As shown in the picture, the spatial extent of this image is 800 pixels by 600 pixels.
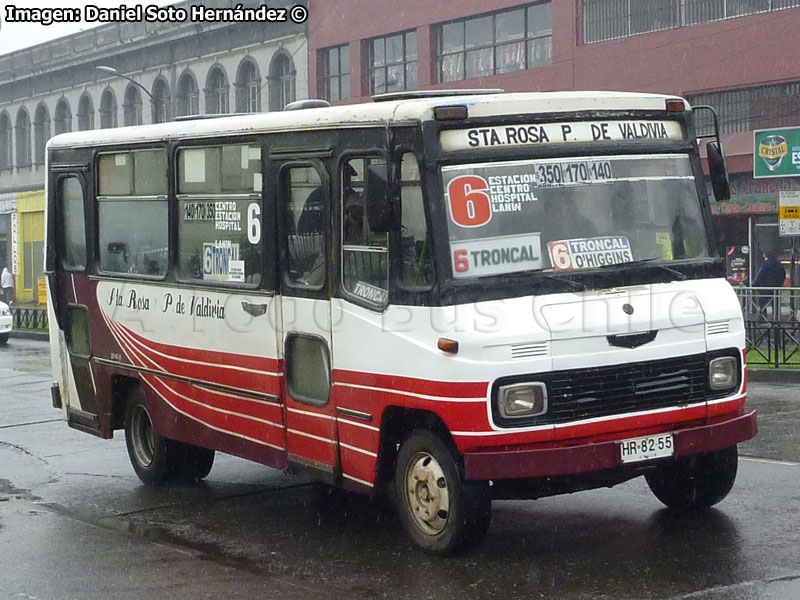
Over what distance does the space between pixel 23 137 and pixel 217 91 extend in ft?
58.7

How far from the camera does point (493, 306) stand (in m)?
7.44

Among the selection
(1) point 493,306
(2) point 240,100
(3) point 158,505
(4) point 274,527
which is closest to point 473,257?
(1) point 493,306

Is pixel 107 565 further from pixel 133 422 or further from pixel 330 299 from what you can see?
pixel 133 422

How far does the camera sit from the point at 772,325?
2030cm

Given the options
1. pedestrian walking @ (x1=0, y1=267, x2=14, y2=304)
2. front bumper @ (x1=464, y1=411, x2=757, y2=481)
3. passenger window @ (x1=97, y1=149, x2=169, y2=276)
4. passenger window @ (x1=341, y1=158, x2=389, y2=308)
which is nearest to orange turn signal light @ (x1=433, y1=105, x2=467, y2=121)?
passenger window @ (x1=341, y1=158, x2=389, y2=308)

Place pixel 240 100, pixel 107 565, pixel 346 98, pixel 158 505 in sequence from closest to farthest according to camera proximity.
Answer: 1. pixel 107 565
2. pixel 158 505
3. pixel 346 98
4. pixel 240 100

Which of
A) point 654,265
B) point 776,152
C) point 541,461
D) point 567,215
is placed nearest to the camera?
point 541,461

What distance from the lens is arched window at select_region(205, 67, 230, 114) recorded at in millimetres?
48969

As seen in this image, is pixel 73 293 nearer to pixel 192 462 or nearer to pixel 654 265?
pixel 192 462

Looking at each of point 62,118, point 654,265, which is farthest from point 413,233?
point 62,118

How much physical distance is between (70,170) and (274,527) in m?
4.27

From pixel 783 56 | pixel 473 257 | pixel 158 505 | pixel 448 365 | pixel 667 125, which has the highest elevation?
pixel 783 56

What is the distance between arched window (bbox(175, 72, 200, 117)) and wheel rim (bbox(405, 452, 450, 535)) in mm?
43907

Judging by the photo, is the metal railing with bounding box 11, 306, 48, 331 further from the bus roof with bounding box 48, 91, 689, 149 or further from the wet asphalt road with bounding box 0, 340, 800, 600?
the bus roof with bounding box 48, 91, 689, 149
